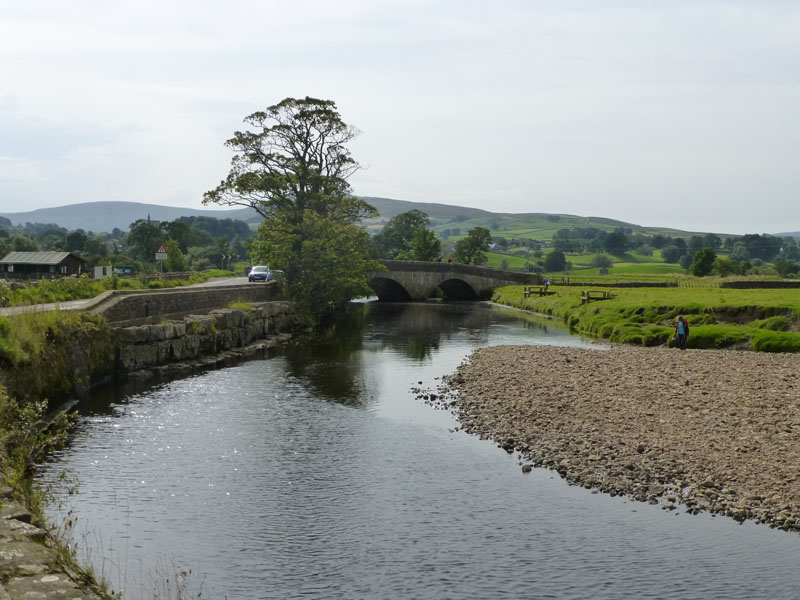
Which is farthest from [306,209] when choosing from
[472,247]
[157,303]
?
[472,247]

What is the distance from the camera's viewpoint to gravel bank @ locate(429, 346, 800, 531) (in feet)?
65.1

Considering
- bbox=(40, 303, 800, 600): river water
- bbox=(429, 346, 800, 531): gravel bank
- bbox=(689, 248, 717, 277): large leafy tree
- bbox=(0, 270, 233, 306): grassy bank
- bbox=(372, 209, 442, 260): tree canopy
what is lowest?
bbox=(40, 303, 800, 600): river water

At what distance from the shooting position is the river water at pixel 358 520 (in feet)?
50.9

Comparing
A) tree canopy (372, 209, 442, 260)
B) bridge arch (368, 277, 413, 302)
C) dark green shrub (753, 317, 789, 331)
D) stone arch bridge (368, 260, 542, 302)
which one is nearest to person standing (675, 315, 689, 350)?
dark green shrub (753, 317, 789, 331)

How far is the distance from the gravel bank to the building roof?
83009 mm

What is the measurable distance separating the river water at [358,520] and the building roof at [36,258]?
272 feet

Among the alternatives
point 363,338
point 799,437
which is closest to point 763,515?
point 799,437

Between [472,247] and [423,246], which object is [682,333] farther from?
[472,247]

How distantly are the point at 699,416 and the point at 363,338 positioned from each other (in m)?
34.3

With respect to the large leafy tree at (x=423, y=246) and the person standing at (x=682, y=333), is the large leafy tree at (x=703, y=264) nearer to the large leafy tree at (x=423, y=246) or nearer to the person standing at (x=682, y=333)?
the large leafy tree at (x=423, y=246)

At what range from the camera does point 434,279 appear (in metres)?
A: 106

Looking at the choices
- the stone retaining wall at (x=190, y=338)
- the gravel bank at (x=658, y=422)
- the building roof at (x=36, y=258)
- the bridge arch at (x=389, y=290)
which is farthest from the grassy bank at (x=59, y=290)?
the building roof at (x=36, y=258)

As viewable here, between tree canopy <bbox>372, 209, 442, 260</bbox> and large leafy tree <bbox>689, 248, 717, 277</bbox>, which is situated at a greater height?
tree canopy <bbox>372, 209, 442, 260</bbox>

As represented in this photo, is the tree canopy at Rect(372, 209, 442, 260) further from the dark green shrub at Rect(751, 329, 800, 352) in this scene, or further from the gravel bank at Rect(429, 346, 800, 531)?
the gravel bank at Rect(429, 346, 800, 531)
